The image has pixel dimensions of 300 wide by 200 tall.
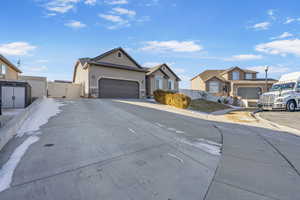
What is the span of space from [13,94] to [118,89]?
10.5 metres

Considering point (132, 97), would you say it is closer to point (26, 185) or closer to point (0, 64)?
point (0, 64)

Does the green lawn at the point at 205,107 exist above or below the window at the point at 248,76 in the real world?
below

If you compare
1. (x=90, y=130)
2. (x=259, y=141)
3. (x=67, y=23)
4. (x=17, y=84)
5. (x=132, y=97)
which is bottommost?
(x=259, y=141)

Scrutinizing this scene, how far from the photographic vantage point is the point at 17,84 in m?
14.8

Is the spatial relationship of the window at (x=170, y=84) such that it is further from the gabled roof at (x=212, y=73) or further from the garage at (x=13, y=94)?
the garage at (x=13, y=94)

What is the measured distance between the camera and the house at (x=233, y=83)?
28.1 meters

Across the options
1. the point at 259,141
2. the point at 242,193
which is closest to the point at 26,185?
the point at 242,193

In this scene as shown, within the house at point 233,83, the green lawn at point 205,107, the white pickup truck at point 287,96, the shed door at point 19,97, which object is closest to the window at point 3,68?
the shed door at point 19,97

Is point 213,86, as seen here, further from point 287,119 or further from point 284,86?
point 287,119

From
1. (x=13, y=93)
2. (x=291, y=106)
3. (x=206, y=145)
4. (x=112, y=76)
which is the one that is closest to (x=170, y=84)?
(x=112, y=76)

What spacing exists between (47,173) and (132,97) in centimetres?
1723

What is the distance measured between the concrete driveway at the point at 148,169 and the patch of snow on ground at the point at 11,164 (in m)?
0.10

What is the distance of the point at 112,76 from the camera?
60.0ft

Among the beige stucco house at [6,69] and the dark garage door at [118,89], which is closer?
the beige stucco house at [6,69]
